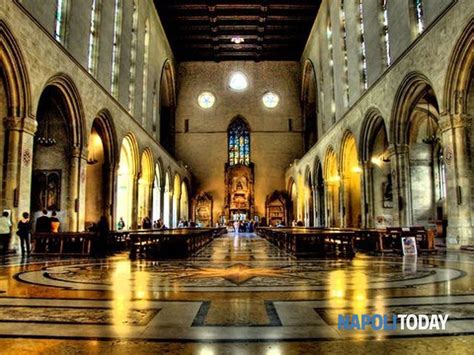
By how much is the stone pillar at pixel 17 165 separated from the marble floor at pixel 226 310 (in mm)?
4877

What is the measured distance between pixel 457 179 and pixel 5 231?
12.1 m

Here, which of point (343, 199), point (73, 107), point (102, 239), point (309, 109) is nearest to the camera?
point (102, 239)

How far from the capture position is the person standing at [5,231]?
10.3 meters

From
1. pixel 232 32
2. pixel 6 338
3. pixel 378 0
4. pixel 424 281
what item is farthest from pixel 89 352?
pixel 232 32

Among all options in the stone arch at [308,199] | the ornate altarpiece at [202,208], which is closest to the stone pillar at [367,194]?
the stone arch at [308,199]

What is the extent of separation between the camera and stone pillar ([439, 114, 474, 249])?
37.6ft

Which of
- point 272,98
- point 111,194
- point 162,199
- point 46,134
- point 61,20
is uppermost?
point 272,98

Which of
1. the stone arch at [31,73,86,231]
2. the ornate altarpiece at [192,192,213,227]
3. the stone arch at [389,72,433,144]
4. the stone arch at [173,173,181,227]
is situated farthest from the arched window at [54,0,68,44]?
the ornate altarpiece at [192,192,213,227]

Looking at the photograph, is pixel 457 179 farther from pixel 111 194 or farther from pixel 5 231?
pixel 111 194

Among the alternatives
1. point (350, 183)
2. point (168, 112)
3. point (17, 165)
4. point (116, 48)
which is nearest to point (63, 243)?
point (17, 165)

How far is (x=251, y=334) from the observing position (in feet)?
9.71

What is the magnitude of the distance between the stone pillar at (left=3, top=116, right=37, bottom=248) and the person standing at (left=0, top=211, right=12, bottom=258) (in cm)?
23

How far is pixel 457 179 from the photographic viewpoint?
38.4 ft

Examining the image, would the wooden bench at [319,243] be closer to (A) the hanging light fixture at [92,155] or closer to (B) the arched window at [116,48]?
(A) the hanging light fixture at [92,155]
